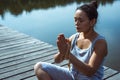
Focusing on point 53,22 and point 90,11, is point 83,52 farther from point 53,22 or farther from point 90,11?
point 53,22

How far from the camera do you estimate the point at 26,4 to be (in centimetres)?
1423

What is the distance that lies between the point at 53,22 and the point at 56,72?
7.40m

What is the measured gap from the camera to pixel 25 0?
50.3ft

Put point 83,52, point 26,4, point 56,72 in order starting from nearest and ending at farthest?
point 83,52 → point 56,72 → point 26,4

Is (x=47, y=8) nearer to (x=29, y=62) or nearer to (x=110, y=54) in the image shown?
(x=110, y=54)

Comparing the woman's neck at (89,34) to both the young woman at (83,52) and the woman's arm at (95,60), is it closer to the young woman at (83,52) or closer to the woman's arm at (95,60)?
the young woman at (83,52)

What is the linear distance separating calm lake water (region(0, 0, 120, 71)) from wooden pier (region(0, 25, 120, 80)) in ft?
5.55

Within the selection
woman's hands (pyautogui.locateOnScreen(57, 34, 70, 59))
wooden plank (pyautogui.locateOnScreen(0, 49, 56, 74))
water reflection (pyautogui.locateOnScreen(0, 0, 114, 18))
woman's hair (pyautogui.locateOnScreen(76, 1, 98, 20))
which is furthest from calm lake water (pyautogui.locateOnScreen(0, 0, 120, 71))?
woman's hands (pyautogui.locateOnScreen(57, 34, 70, 59))

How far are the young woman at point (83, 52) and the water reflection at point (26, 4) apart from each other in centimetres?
998

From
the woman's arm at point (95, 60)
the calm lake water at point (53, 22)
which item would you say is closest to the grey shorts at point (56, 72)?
the woman's arm at point (95, 60)

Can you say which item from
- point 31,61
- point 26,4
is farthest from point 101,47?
point 26,4

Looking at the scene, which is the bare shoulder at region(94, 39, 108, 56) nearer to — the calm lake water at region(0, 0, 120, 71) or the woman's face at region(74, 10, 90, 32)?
the woman's face at region(74, 10, 90, 32)

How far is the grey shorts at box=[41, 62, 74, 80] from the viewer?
7.96 feet

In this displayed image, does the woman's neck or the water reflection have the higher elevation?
the woman's neck
